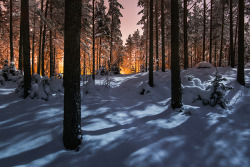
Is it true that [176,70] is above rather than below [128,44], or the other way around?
below

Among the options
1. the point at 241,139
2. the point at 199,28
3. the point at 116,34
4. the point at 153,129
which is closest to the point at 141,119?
the point at 153,129

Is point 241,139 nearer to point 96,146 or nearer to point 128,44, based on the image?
point 96,146

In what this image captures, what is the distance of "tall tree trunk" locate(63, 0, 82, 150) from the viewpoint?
9.46ft

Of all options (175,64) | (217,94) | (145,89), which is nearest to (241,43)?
(217,94)

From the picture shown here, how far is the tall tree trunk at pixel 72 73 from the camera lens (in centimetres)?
Result: 288

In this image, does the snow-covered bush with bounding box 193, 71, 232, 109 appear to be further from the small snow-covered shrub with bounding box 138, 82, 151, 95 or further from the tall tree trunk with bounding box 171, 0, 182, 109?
the small snow-covered shrub with bounding box 138, 82, 151, 95

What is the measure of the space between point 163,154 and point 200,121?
103 inches

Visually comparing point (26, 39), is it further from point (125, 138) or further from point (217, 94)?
point (217, 94)

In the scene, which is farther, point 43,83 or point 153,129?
point 43,83

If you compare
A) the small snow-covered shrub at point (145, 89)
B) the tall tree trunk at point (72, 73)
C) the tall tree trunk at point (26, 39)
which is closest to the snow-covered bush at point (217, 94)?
the small snow-covered shrub at point (145, 89)

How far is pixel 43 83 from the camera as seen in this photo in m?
7.14

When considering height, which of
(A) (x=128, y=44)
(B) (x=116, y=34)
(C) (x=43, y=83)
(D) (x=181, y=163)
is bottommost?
(D) (x=181, y=163)

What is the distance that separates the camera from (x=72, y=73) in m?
2.96

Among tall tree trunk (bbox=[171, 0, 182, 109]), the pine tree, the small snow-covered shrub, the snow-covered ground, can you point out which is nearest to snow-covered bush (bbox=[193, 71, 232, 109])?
the snow-covered ground
